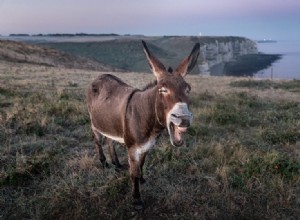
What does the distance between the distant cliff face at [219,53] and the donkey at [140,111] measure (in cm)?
8382

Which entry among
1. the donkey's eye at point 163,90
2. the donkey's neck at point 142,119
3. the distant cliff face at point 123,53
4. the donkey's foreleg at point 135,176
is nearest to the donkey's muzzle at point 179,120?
the donkey's eye at point 163,90

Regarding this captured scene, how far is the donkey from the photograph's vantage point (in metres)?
4.33

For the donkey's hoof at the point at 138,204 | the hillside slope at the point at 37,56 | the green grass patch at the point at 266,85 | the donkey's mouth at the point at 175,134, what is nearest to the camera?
the donkey's mouth at the point at 175,134

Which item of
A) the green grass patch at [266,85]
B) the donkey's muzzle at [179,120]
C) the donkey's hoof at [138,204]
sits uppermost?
the donkey's muzzle at [179,120]

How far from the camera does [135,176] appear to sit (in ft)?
17.8

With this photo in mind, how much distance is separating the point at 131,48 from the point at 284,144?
86079 millimetres

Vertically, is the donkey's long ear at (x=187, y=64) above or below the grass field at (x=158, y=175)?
above

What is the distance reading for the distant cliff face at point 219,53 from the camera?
99.1 meters

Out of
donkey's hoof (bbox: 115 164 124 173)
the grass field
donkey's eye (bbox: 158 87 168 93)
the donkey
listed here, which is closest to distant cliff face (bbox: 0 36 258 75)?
the grass field

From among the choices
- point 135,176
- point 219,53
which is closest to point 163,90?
point 135,176

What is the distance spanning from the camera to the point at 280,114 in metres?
11.3

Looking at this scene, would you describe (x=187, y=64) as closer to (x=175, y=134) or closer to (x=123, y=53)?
(x=175, y=134)

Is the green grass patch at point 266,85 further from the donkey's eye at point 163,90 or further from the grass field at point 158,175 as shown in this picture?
the donkey's eye at point 163,90

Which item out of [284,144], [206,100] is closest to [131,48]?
[206,100]
